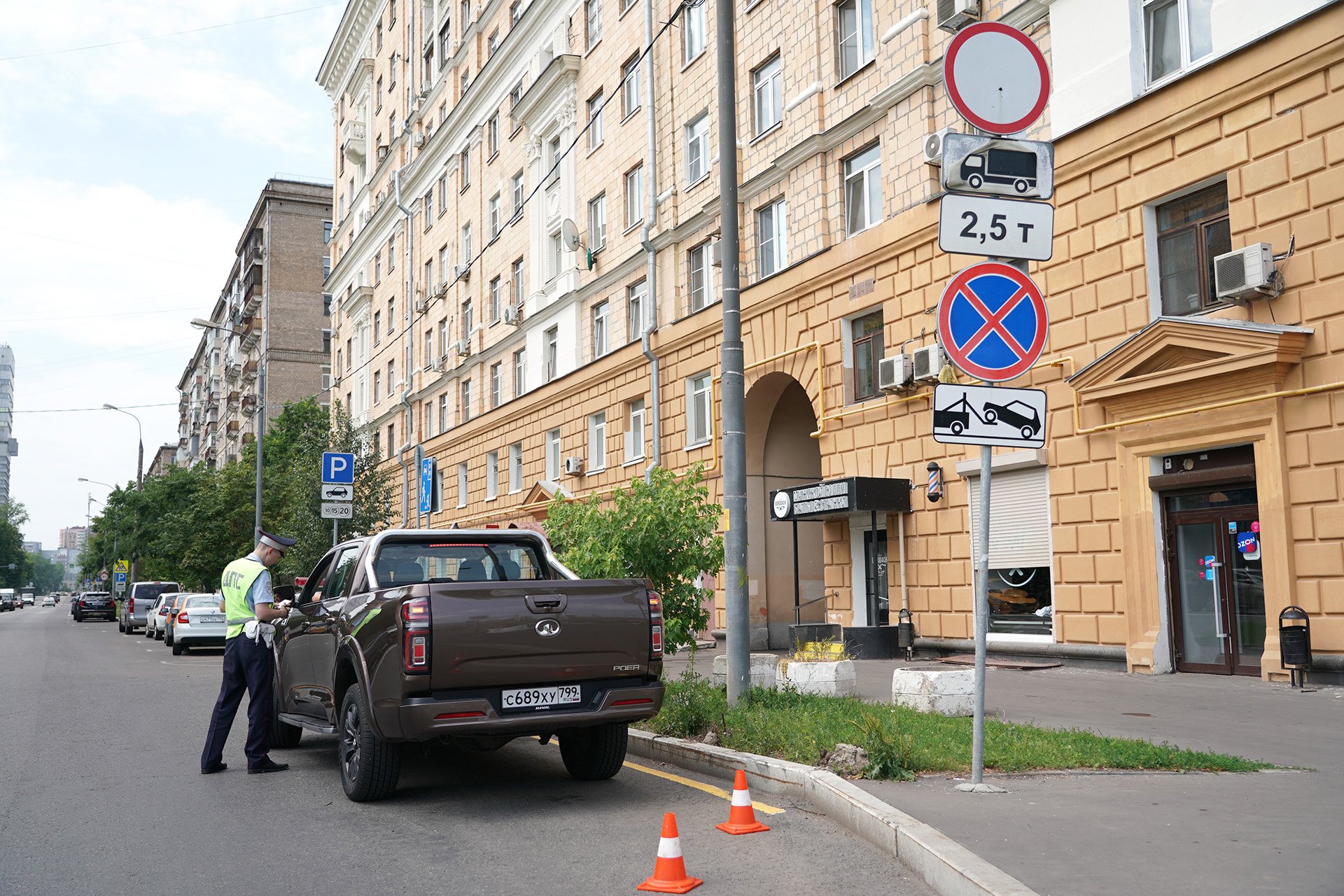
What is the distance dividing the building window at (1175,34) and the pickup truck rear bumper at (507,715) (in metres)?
11.6

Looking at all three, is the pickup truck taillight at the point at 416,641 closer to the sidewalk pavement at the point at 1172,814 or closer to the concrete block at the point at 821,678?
the sidewalk pavement at the point at 1172,814

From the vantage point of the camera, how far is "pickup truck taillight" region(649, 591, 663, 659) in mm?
7680

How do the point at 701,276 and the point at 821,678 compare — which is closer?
the point at 821,678

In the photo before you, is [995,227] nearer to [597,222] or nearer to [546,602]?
[546,602]

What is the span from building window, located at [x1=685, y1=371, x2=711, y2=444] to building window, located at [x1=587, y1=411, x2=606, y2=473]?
4.98m

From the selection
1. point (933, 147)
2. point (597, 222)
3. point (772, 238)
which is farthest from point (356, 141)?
point (933, 147)

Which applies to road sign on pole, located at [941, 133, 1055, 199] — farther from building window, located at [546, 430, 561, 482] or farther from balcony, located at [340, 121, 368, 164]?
balcony, located at [340, 121, 368, 164]

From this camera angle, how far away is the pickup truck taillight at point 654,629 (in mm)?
7680

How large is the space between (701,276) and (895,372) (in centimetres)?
815

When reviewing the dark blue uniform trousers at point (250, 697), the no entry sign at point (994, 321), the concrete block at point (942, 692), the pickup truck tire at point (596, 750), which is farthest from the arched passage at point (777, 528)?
the no entry sign at point (994, 321)

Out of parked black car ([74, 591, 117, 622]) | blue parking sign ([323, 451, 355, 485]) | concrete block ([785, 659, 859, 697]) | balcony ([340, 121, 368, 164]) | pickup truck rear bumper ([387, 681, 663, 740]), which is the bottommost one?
parked black car ([74, 591, 117, 622])

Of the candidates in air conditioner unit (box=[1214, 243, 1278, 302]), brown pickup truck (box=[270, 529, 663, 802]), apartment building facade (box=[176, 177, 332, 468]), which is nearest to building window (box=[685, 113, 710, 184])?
air conditioner unit (box=[1214, 243, 1278, 302])

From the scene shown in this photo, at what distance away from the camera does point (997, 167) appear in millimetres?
7066

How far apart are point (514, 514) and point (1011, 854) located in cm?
3058
